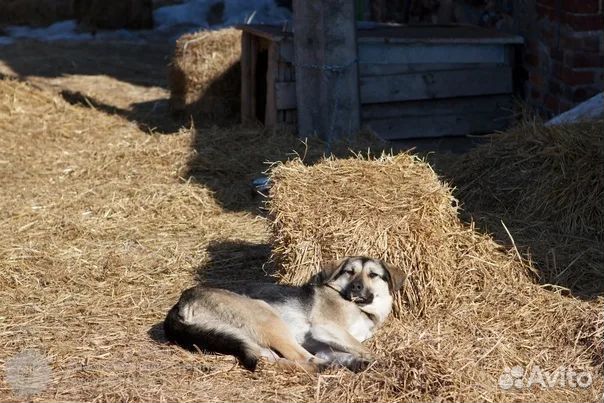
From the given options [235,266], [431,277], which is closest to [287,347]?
[431,277]

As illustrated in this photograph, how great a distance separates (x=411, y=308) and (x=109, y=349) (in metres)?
1.63

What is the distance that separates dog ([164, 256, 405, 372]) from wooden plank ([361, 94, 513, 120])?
4.40 metres

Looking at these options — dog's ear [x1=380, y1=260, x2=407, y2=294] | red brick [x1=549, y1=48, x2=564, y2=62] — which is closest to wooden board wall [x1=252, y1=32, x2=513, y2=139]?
red brick [x1=549, y1=48, x2=564, y2=62]

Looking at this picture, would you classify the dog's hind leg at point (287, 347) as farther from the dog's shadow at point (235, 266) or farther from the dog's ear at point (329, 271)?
the dog's shadow at point (235, 266)

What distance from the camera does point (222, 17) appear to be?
58.7 ft

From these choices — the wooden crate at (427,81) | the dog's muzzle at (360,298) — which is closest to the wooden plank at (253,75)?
the wooden crate at (427,81)

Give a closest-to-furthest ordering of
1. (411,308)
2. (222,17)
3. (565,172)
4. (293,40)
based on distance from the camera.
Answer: (411,308) → (565,172) → (293,40) → (222,17)

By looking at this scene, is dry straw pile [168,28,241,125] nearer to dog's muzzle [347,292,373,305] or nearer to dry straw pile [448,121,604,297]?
dry straw pile [448,121,604,297]

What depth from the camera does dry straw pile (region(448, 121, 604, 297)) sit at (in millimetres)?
6525

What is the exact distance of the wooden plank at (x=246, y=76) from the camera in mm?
10977

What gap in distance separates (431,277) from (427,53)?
176 inches

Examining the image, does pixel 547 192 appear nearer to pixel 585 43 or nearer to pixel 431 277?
pixel 431 277

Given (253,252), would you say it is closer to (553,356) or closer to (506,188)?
(506,188)

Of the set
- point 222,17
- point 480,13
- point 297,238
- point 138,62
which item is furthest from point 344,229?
point 222,17
